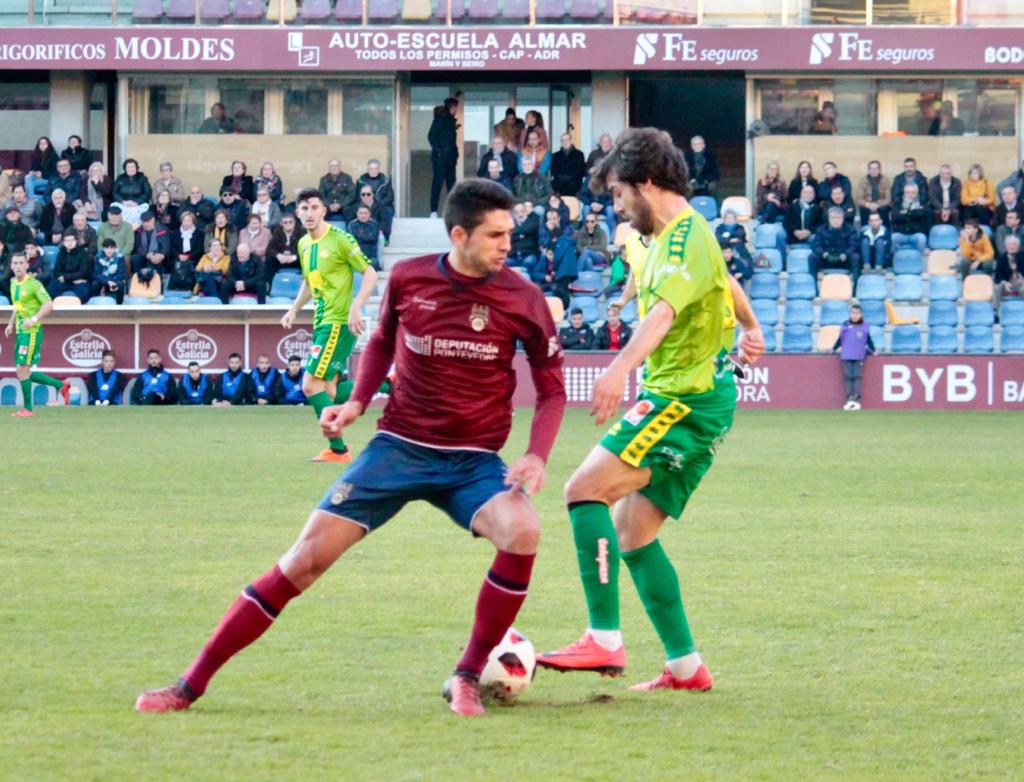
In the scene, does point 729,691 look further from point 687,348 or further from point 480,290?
point 480,290

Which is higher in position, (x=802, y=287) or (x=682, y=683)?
(x=802, y=287)

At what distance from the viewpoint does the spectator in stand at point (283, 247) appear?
1077 inches

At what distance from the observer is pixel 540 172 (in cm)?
2927

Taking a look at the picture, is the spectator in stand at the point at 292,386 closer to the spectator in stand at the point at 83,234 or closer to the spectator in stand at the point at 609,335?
the spectator in stand at the point at 83,234

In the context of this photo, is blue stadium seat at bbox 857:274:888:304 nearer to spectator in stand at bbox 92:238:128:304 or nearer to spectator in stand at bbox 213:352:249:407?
spectator in stand at bbox 213:352:249:407

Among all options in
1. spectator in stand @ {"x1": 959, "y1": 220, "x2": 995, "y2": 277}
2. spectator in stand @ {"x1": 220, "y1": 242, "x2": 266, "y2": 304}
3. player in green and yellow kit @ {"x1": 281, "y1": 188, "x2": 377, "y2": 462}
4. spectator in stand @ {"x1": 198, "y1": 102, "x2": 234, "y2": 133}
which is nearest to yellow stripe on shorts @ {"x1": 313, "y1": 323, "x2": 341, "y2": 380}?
player in green and yellow kit @ {"x1": 281, "y1": 188, "x2": 377, "y2": 462}

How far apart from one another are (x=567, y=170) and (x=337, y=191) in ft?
13.6

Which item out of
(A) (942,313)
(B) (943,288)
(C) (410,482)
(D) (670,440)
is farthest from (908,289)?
(C) (410,482)

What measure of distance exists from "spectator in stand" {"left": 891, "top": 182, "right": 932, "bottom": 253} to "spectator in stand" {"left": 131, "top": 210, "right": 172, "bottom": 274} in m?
12.1

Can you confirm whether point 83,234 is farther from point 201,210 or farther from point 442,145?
point 442,145

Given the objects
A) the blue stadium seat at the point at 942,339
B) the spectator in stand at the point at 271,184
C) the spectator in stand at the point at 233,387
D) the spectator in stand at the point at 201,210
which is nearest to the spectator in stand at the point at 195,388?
the spectator in stand at the point at 233,387

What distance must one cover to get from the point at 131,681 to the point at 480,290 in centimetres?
183

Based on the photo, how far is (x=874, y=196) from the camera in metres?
28.7

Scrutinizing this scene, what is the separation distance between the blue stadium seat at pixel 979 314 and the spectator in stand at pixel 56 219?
14705mm
